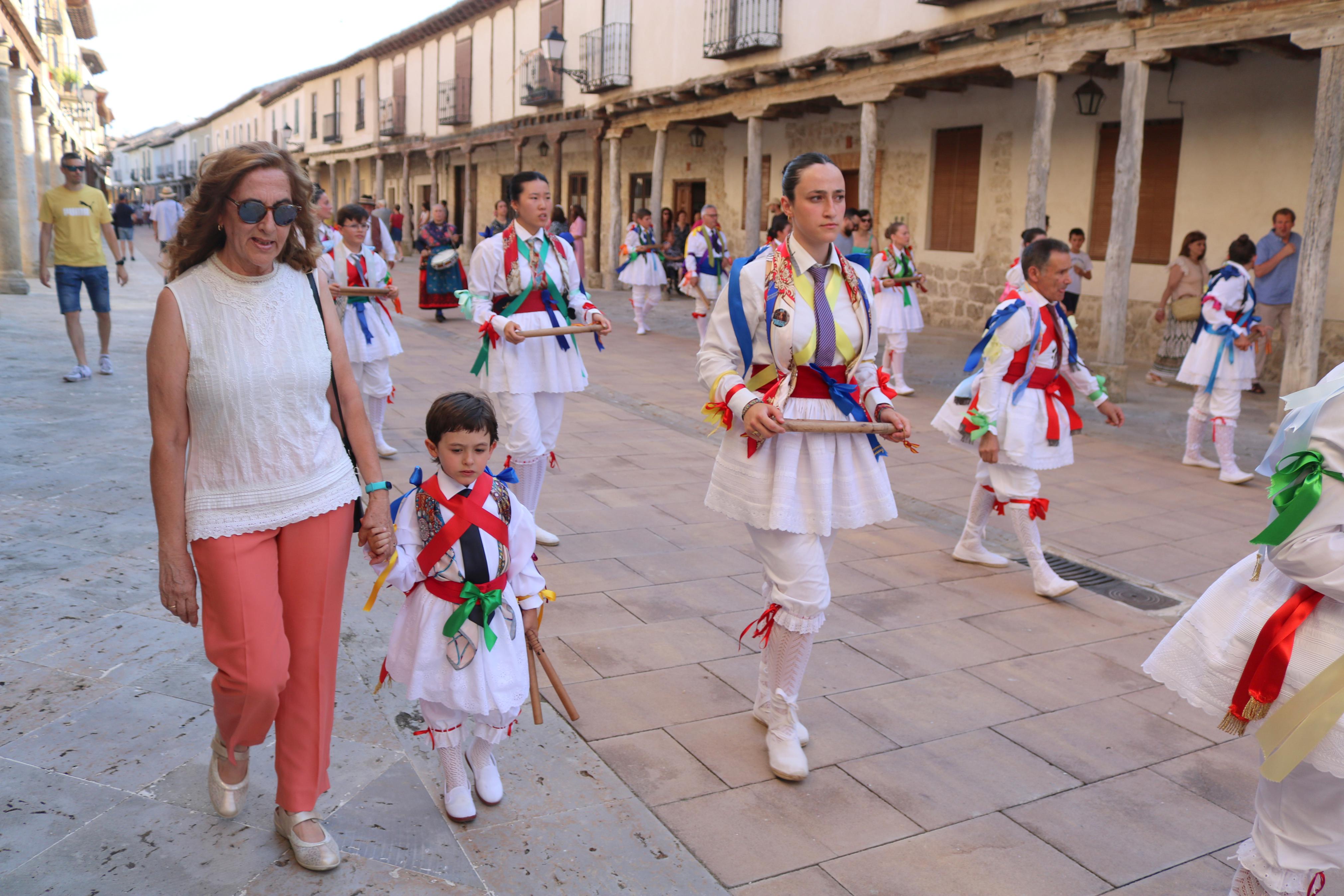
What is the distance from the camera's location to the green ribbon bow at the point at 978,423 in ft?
16.1

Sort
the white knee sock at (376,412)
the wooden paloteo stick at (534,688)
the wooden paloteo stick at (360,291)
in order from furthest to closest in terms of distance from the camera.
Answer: the white knee sock at (376,412)
the wooden paloteo stick at (360,291)
the wooden paloteo stick at (534,688)

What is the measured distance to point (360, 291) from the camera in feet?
21.4

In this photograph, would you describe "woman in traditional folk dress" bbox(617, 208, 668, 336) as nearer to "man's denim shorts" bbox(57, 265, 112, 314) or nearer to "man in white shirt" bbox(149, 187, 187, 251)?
"man's denim shorts" bbox(57, 265, 112, 314)

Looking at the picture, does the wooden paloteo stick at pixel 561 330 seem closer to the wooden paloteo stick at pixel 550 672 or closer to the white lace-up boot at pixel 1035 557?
the wooden paloteo stick at pixel 550 672

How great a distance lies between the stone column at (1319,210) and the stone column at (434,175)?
25.2 m

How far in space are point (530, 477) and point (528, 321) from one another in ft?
2.52

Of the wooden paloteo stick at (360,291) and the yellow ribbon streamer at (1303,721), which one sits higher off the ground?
the wooden paloteo stick at (360,291)

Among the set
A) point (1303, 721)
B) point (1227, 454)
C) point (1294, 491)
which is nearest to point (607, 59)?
point (1227, 454)

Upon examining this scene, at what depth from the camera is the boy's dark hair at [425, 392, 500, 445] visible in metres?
2.76

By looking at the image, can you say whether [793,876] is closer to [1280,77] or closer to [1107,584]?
[1107,584]

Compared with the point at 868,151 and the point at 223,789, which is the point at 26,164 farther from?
the point at 223,789

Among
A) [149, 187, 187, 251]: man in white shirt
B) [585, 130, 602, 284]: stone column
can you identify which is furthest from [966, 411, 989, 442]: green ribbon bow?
[149, 187, 187, 251]: man in white shirt

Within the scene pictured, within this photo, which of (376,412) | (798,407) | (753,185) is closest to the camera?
(798,407)

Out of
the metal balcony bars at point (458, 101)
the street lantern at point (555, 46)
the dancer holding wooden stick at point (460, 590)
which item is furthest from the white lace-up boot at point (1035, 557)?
the metal balcony bars at point (458, 101)
